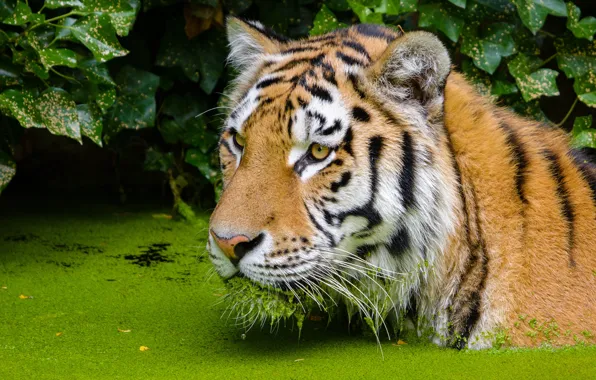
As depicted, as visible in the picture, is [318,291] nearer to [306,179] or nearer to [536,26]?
[306,179]

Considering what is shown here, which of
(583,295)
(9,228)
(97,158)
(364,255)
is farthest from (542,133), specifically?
(97,158)

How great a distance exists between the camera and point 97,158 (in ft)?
18.4

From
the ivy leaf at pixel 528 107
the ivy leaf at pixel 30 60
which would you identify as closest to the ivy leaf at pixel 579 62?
the ivy leaf at pixel 528 107

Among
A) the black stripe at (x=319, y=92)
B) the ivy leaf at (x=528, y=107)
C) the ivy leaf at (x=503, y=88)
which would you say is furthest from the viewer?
the ivy leaf at (x=528, y=107)

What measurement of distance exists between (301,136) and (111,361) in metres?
1.03

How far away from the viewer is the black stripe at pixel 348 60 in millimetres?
2854

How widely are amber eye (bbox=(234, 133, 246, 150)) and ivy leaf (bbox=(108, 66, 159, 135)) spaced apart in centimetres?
177

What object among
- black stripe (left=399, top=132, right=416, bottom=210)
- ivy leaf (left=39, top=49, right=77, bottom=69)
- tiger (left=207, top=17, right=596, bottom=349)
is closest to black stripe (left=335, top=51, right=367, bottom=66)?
tiger (left=207, top=17, right=596, bottom=349)

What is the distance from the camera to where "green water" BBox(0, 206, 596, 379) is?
2.65 m

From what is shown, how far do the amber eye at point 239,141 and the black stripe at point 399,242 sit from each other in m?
0.62

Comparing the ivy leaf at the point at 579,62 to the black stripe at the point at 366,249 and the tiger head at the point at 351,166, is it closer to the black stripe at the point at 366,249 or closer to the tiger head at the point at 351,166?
the tiger head at the point at 351,166

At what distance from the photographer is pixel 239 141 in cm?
289

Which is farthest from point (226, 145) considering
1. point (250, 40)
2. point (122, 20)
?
point (122, 20)

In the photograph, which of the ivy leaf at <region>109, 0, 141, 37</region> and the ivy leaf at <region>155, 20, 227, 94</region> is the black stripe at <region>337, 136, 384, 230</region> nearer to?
the ivy leaf at <region>109, 0, 141, 37</region>
